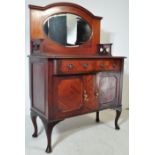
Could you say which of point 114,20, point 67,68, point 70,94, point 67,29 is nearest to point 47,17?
point 67,29

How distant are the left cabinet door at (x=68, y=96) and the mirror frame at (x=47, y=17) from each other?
427 mm

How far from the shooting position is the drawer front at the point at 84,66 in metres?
1.34

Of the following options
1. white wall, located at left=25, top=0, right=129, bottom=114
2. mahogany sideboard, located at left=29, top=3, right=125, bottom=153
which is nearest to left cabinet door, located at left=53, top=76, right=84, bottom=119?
mahogany sideboard, located at left=29, top=3, right=125, bottom=153

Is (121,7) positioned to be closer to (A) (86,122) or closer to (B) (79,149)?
(A) (86,122)

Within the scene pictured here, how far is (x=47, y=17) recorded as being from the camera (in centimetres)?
169

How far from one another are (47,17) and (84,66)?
0.66 m

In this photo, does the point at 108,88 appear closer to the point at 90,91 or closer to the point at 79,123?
the point at 90,91

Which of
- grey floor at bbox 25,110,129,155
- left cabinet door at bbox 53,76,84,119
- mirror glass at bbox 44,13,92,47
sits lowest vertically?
grey floor at bbox 25,110,129,155

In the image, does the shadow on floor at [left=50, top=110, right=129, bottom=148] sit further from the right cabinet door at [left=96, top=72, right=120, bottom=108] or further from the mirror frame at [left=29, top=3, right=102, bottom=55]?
the mirror frame at [left=29, top=3, right=102, bottom=55]

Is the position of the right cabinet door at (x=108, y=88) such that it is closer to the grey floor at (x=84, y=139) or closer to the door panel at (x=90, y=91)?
the door panel at (x=90, y=91)

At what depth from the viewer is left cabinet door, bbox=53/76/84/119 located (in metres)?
1.38
